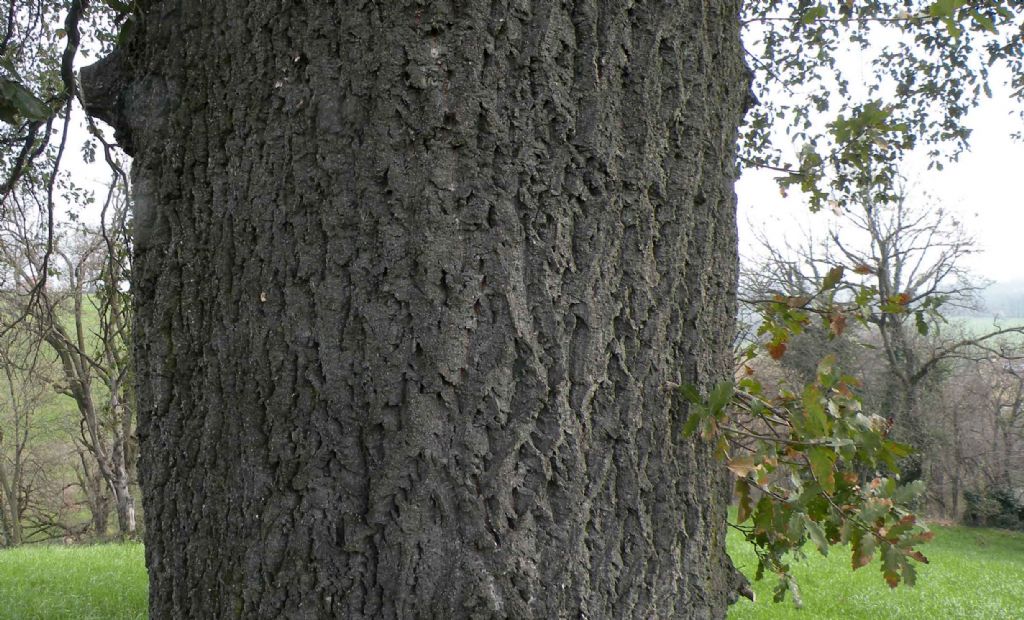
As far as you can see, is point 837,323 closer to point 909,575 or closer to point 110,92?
point 909,575

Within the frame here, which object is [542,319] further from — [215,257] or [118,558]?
[118,558]

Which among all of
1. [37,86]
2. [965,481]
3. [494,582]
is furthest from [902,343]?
[494,582]

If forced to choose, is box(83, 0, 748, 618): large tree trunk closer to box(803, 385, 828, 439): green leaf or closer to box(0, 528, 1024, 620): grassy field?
box(803, 385, 828, 439): green leaf

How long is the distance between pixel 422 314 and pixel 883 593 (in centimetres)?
954

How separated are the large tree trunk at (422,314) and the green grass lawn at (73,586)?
5.55 m

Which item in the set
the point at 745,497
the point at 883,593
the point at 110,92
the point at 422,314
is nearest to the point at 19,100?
the point at 110,92

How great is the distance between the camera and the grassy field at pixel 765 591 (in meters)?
6.18

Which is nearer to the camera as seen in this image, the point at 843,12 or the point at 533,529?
the point at 533,529

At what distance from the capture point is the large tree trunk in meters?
1.05

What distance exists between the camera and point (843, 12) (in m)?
3.54

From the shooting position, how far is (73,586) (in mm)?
6926

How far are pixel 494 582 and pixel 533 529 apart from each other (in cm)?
9

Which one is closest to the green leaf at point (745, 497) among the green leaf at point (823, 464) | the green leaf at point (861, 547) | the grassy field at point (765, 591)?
the green leaf at point (823, 464)

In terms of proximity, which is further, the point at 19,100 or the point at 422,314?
the point at 19,100
